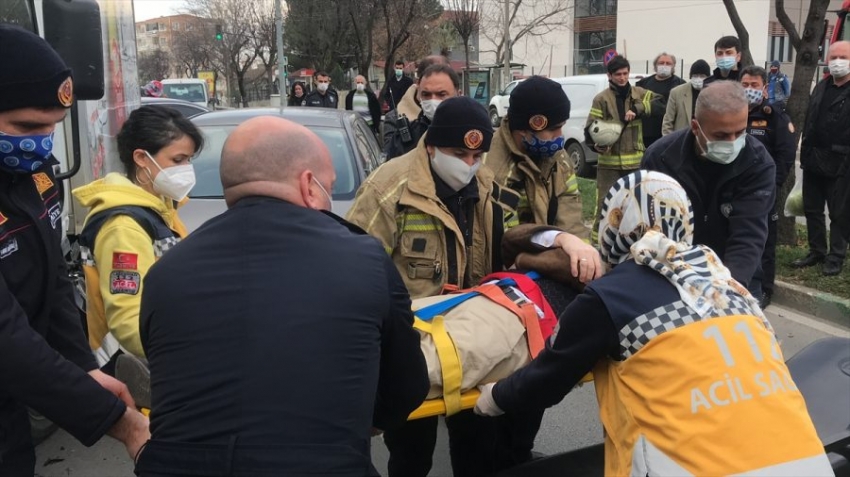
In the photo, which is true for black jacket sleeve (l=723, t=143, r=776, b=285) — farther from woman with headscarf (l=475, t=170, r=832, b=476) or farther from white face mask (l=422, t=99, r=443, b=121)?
white face mask (l=422, t=99, r=443, b=121)

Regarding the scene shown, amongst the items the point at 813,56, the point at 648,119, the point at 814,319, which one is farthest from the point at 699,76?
the point at 814,319

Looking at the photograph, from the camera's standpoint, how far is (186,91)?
2698cm

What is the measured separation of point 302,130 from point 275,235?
0.98 feet

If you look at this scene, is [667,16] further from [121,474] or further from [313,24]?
[121,474]

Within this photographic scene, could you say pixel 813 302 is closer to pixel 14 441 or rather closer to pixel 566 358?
pixel 566 358

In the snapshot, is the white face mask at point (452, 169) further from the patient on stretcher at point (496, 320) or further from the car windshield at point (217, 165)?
the car windshield at point (217, 165)

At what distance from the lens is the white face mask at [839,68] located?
612 centimetres

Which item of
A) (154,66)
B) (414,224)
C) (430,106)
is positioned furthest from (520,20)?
(414,224)

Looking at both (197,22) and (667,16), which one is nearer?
(667,16)

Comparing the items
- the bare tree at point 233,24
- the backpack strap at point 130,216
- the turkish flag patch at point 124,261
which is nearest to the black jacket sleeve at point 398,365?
the turkish flag patch at point 124,261

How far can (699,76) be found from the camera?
25.1 ft

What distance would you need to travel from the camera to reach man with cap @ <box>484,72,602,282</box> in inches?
128

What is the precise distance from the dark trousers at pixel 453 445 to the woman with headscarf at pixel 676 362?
2.93 feet

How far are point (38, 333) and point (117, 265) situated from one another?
54 cm
